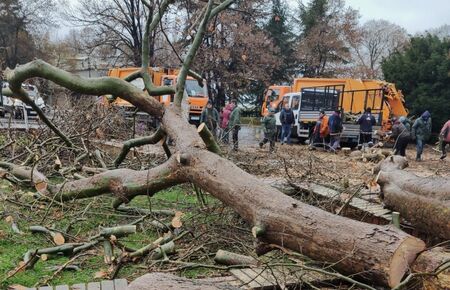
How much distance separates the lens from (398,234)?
292 centimetres

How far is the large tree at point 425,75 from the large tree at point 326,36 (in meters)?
9.40

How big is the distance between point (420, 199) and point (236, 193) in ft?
5.91

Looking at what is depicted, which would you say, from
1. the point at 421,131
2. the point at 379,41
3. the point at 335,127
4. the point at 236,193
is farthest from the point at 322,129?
the point at 379,41

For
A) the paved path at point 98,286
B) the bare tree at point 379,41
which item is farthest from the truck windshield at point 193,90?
the bare tree at point 379,41

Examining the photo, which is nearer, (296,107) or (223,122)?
(223,122)

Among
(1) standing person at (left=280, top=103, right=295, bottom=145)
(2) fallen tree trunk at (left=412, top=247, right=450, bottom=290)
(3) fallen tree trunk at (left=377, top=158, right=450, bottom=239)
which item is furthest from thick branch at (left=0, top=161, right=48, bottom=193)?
(1) standing person at (left=280, top=103, right=295, bottom=145)

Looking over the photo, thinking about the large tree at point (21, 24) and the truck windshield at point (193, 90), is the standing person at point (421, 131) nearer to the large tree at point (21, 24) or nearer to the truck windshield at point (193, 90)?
the truck windshield at point (193, 90)

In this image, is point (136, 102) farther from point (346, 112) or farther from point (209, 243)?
point (346, 112)

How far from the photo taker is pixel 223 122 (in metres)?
16.3

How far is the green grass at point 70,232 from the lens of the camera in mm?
3887

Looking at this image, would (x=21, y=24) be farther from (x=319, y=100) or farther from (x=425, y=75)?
(x=425, y=75)

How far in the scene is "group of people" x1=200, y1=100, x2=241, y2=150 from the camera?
9.14 meters

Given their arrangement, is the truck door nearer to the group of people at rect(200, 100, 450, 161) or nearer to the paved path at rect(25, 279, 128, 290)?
the group of people at rect(200, 100, 450, 161)

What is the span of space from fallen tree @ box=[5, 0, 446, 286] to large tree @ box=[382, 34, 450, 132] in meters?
19.3
